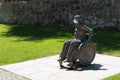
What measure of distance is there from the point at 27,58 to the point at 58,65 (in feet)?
4.84

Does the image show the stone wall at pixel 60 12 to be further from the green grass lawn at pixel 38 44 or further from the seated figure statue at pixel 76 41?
the seated figure statue at pixel 76 41

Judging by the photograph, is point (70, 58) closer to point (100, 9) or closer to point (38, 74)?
point (38, 74)

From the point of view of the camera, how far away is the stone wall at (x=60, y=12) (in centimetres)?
1555

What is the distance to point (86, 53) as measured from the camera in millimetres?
8289

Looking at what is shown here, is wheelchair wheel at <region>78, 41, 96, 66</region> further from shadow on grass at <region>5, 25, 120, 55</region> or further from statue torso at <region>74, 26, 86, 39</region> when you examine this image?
shadow on grass at <region>5, 25, 120, 55</region>

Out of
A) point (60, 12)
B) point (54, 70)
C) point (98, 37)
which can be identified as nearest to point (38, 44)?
point (98, 37)

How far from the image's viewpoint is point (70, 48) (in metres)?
8.12

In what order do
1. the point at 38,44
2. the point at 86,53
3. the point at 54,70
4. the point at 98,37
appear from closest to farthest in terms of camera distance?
the point at 54,70, the point at 86,53, the point at 38,44, the point at 98,37

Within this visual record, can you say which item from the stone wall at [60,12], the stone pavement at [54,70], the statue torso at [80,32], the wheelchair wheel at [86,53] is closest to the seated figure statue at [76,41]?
the statue torso at [80,32]

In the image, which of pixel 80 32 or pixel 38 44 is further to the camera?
pixel 38 44

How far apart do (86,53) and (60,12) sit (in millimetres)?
9792

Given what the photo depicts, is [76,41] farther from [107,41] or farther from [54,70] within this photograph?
[107,41]

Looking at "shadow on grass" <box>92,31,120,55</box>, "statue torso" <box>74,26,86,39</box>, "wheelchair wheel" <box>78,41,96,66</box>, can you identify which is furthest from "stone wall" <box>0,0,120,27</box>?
"statue torso" <box>74,26,86,39</box>

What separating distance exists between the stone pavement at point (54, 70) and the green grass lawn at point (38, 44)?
2.29 feet
